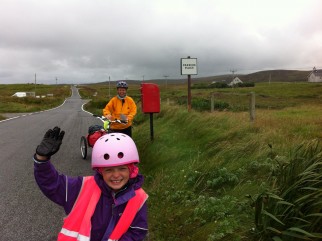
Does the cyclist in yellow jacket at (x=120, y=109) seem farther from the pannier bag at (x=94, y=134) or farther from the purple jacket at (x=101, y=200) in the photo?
the purple jacket at (x=101, y=200)

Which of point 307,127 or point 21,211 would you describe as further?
point 307,127

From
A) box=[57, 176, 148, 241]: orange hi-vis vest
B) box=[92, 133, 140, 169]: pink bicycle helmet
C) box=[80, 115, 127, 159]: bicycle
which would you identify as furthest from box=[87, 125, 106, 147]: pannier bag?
box=[57, 176, 148, 241]: orange hi-vis vest

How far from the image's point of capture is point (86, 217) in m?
2.49

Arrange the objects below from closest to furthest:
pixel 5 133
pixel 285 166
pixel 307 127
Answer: pixel 285 166 → pixel 307 127 → pixel 5 133

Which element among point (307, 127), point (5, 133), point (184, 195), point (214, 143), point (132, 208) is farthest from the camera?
point (5, 133)

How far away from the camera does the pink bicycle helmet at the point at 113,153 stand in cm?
265

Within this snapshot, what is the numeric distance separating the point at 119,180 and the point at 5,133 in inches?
530

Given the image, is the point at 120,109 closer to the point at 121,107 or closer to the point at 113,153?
the point at 121,107

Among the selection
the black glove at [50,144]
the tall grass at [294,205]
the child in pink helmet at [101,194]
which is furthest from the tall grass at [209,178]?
the black glove at [50,144]

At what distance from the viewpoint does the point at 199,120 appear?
995cm

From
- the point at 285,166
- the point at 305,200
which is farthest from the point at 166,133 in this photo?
the point at 305,200

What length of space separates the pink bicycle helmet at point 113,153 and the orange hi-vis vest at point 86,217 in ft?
0.63

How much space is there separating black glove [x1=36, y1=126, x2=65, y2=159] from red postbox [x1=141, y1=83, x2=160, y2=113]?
670 centimetres

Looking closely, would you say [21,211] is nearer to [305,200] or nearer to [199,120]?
[305,200]
